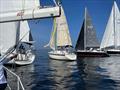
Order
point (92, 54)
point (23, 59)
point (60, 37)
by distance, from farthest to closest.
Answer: point (92, 54) → point (60, 37) → point (23, 59)

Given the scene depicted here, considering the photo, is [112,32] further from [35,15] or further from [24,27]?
[35,15]

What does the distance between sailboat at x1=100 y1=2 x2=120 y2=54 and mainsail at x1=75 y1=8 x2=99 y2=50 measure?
A: 239 inches

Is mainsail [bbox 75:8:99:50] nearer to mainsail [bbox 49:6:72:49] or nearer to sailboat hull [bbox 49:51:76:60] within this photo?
mainsail [bbox 49:6:72:49]

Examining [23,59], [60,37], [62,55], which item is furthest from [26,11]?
[60,37]

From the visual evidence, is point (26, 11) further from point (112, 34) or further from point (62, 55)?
point (112, 34)

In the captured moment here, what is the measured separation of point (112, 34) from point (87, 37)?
977cm

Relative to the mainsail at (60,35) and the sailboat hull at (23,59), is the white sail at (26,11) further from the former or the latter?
the mainsail at (60,35)

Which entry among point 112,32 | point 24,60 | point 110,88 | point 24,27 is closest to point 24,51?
point 24,60

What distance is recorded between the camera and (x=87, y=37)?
83.1 metres

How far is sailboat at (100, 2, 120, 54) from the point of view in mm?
89394

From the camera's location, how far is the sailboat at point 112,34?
8939 cm

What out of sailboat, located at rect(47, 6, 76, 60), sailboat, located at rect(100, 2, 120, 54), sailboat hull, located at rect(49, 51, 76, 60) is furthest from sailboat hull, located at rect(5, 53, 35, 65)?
sailboat, located at rect(100, 2, 120, 54)

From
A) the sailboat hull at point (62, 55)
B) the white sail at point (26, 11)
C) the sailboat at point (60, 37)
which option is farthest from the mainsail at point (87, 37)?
the white sail at point (26, 11)

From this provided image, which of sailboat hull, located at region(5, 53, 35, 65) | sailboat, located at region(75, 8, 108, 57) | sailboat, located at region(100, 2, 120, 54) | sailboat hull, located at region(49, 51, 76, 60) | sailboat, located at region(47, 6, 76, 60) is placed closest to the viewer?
sailboat hull, located at region(5, 53, 35, 65)
